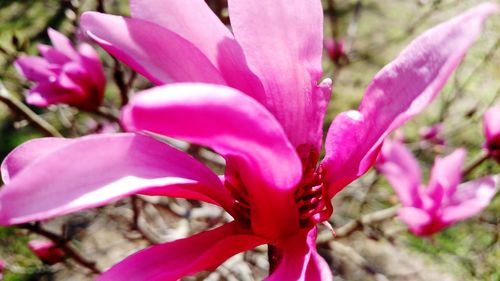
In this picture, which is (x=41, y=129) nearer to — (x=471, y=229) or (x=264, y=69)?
(x=264, y=69)

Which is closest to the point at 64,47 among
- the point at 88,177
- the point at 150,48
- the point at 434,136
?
the point at 150,48

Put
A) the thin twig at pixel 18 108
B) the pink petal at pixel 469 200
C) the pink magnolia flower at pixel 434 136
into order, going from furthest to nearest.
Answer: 1. the pink magnolia flower at pixel 434 136
2. the thin twig at pixel 18 108
3. the pink petal at pixel 469 200

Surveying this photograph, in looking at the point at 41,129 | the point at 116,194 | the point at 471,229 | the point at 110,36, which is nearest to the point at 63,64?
the point at 41,129

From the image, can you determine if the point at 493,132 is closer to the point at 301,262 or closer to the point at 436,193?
the point at 436,193

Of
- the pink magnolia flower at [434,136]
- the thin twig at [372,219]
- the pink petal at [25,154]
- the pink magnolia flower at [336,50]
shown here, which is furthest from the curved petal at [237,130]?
the pink magnolia flower at [336,50]

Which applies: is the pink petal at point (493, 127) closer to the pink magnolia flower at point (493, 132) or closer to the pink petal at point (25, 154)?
the pink magnolia flower at point (493, 132)
